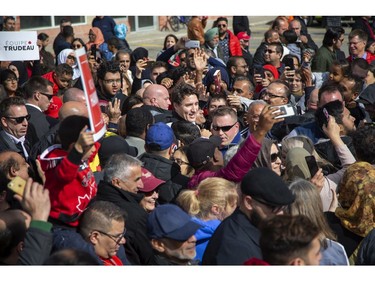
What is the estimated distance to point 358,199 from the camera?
5.04m

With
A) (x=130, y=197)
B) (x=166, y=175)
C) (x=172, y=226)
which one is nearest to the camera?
(x=172, y=226)

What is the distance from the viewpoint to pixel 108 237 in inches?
180

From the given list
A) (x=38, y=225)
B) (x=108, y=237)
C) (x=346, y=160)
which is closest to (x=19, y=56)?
(x=346, y=160)

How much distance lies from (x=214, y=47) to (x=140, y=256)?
7.80m

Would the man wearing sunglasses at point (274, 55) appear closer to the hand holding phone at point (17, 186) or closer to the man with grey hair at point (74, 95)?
→ the man with grey hair at point (74, 95)

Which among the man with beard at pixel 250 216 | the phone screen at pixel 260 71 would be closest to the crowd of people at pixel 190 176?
the man with beard at pixel 250 216

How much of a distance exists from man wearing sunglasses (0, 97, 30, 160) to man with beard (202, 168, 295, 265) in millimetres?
3616

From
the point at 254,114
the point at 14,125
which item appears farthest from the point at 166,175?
the point at 14,125

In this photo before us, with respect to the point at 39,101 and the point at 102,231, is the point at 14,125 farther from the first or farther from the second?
the point at 102,231

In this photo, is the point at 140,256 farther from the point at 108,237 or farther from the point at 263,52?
the point at 263,52

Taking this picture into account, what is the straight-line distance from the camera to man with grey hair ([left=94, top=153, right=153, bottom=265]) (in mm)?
5078

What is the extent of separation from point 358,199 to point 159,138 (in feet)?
6.35

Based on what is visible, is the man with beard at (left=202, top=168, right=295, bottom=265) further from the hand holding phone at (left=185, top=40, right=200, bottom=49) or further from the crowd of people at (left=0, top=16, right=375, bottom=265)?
the hand holding phone at (left=185, top=40, right=200, bottom=49)

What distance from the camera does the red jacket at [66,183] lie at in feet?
14.8
